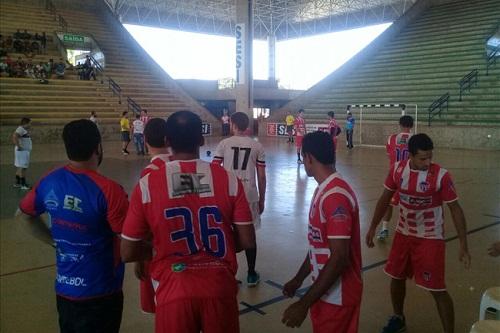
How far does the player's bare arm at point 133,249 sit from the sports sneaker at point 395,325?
2.14m

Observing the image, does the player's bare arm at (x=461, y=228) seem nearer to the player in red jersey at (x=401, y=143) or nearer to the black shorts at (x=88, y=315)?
the black shorts at (x=88, y=315)

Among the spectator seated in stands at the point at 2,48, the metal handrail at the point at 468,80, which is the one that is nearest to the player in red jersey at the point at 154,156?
the metal handrail at the point at 468,80

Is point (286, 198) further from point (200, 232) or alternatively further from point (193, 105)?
point (193, 105)

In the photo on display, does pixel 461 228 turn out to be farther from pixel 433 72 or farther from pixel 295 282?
pixel 433 72

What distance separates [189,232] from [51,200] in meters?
0.80

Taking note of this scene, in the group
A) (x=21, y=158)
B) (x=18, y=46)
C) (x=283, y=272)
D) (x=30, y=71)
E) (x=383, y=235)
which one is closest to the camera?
(x=283, y=272)

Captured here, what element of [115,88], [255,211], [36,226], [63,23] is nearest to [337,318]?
[36,226]

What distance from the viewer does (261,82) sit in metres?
37.4

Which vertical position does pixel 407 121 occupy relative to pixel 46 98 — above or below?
below

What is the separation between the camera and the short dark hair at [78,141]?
233cm

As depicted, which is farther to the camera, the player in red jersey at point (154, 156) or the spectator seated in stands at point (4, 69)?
the spectator seated in stands at point (4, 69)

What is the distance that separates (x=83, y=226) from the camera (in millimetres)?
2316

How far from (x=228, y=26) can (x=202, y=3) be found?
5461 mm

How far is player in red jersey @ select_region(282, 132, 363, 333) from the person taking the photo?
2186 millimetres
